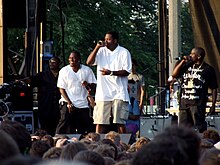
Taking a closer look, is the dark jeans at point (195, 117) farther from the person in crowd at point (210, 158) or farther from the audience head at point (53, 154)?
the person in crowd at point (210, 158)

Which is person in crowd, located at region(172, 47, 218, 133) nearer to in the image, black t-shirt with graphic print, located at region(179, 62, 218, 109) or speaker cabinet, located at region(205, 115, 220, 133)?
black t-shirt with graphic print, located at region(179, 62, 218, 109)

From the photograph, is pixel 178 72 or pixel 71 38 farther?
pixel 71 38

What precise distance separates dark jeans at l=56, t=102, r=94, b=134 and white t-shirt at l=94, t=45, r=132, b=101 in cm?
99

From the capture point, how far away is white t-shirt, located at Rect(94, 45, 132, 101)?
41.0 ft

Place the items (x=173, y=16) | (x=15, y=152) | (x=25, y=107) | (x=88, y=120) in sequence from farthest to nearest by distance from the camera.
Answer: (x=173, y=16)
(x=25, y=107)
(x=88, y=120)
(x=15, y=152)

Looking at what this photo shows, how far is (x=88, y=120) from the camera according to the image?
13.5 m

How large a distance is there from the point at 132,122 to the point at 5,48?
307cm

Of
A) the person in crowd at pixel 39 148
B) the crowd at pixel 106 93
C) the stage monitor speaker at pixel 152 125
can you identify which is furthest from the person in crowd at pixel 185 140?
the stage monitor speaker at pixel 152 125

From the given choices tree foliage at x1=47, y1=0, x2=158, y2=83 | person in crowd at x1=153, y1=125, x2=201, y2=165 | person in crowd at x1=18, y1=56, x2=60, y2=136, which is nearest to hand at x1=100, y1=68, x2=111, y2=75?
person in crowd at x1=18, y1=56, x2=60, y2=136

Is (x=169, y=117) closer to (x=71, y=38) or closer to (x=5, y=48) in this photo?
(x=5, y=48)

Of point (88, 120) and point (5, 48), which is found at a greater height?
point (5, 48)

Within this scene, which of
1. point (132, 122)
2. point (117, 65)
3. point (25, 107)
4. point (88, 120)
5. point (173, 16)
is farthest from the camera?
point (173, 16)

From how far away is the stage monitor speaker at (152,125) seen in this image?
13961 millimetres

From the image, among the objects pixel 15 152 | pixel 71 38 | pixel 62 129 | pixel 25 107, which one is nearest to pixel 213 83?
pixel 62 129
